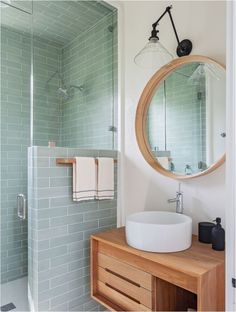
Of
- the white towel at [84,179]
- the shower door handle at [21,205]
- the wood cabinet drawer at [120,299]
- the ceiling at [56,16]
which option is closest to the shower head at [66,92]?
the ceiling at [56,16]

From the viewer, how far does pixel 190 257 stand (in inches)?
51.2

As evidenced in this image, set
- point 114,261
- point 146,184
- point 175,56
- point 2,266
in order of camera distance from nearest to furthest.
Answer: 1. point 114,261
2. point 175,56
3. point 146,184
4. point 2,266

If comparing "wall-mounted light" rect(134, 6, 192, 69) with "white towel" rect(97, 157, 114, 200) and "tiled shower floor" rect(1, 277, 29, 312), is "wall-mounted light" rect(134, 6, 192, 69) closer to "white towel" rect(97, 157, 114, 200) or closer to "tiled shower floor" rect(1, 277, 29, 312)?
"white towel" rect(97, 157, 114, 200)

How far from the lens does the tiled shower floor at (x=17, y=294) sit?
2065mm

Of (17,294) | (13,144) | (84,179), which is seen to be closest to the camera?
(84,179)

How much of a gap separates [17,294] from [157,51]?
8.05ft

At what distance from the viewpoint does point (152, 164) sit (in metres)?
1.89

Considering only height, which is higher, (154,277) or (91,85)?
(91,85)

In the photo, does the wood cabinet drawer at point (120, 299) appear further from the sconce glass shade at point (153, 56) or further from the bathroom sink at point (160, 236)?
the sconce glass shade at point (153, 56)

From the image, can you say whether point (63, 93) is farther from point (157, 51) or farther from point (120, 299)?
point (120, 299)

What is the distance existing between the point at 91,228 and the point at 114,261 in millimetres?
466

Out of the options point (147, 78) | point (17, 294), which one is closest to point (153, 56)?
point (147, 78)

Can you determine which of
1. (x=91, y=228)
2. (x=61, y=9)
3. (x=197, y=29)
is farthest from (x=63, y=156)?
(x=61, y=9)

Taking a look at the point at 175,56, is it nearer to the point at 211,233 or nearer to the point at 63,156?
the point at 63,156
